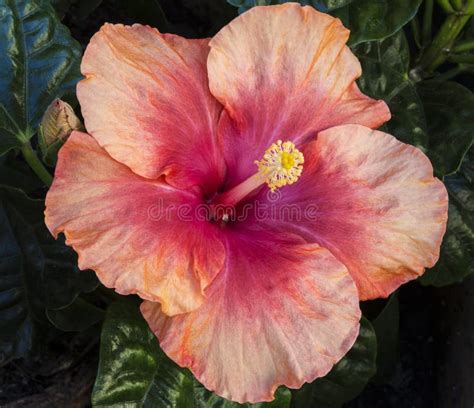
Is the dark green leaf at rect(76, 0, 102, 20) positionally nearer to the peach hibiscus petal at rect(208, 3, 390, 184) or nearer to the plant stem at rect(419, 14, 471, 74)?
the peach hibiscus petal at rect(208, 3, 390, 184)

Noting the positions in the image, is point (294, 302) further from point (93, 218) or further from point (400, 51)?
point (400, 51)

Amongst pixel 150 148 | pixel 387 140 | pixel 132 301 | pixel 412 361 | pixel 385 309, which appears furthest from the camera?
pixel 412 361

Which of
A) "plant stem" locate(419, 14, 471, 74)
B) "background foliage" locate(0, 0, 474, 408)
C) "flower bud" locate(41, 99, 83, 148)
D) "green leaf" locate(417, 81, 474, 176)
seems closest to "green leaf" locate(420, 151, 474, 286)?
"background foliage" locate(0, 0, 474, 408)

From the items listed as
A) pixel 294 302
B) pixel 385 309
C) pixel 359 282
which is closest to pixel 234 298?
pixel 294 302

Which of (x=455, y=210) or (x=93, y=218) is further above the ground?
(x=93, y=218)

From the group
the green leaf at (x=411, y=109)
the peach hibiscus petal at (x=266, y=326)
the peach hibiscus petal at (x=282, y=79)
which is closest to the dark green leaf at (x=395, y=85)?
the green leaf at (x=411, y=109)

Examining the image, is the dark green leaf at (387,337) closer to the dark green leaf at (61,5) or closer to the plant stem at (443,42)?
the plant stem at (443,42)
